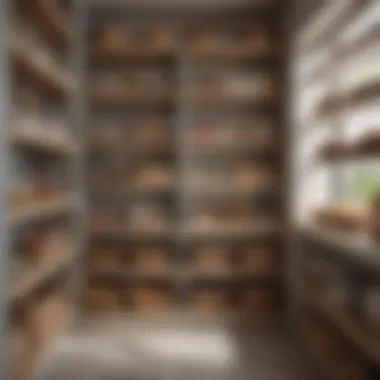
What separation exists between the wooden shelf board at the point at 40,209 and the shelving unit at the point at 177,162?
801 millimetres

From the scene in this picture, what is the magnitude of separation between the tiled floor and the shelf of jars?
201mm

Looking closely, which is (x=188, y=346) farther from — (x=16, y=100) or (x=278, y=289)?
(x=16, y=100)

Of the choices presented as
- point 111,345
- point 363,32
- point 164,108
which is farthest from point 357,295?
point 164,108

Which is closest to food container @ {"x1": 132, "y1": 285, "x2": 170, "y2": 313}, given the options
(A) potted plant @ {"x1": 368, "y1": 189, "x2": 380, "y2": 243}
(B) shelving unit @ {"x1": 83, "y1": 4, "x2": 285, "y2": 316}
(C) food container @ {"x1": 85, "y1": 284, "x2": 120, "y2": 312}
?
(B) shelving unit @ {"x1": 83, "y1": 4, "x2": 285, "y2": 316}

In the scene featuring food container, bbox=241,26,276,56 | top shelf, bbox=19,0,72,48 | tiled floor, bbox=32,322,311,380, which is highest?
food container, bbox=241,26,276,56

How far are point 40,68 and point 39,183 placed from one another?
128cm

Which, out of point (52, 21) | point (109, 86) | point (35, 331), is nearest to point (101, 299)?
point (35, 331)

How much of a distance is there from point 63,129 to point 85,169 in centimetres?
73

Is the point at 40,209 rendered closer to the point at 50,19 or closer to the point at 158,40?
the point at 50,19

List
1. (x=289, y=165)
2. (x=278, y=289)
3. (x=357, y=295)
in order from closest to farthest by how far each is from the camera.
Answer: (x=357, y=295) < (x=289, y=165) < (x=278, y=289)

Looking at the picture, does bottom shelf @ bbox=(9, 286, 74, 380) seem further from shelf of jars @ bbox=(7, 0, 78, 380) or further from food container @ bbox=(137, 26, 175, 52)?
food container @ bbox=(137, 26, 175, 52)

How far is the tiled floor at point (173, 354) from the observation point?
13.8 ft

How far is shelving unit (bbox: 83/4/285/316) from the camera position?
5777mm

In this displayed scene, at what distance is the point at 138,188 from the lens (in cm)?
579
